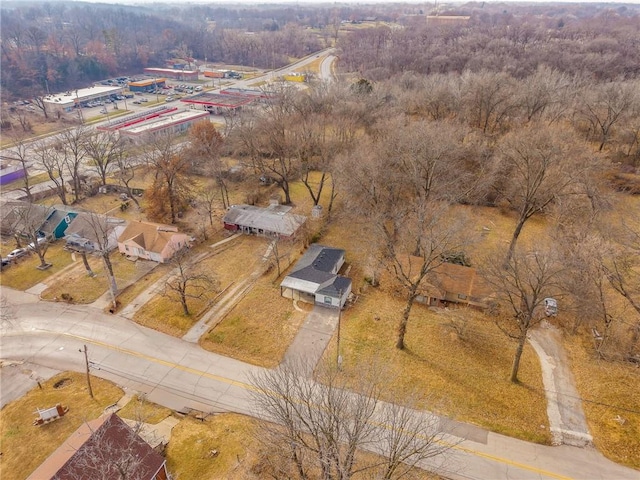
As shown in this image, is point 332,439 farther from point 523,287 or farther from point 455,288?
point 455,288

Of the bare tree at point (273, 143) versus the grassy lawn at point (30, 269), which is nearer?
the grassy lawn at point (30, 269)

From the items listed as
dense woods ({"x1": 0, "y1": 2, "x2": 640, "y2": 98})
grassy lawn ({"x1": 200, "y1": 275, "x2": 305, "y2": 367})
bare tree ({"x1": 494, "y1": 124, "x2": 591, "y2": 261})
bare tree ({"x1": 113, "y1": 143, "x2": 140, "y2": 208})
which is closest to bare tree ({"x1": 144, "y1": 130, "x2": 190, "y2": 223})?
bare tree ({"x1": 113, "y1": 143, "x2": 140, "y2": 208})

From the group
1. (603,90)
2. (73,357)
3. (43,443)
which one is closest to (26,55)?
(73,357)

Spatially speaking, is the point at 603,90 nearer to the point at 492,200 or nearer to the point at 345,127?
the point at 492,200

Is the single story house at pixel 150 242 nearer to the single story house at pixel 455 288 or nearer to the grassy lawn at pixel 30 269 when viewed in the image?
the grassy lawn at pixel 30 269

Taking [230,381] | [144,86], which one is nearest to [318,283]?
[230,381]

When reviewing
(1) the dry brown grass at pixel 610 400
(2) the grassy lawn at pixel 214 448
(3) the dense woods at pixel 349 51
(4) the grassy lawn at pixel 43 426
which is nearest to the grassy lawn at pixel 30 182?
(4) the grassy lawn at pixel 43 426
